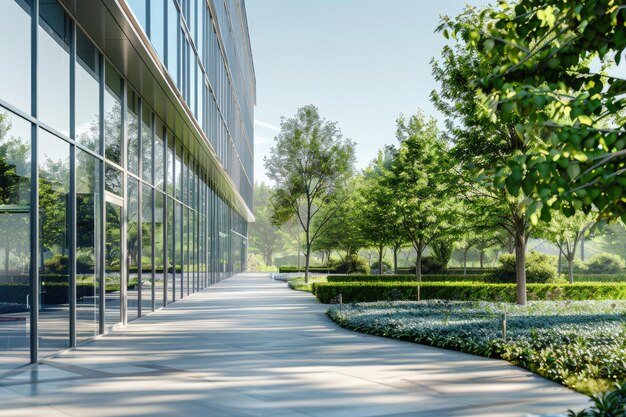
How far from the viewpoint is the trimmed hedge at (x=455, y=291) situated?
24.0 m

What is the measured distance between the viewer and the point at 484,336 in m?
12.4

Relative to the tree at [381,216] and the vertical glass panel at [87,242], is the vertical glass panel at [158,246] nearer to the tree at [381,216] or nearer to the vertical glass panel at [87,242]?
the vertical glass panel at [87,242]

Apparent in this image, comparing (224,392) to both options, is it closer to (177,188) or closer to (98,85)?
(98,85)

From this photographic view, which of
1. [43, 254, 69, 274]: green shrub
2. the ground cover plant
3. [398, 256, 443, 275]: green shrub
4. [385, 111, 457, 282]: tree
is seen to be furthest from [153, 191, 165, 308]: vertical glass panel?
[398, 256, 443, 275]: green shrub

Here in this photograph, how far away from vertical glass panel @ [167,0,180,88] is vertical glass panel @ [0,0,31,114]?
7266mm

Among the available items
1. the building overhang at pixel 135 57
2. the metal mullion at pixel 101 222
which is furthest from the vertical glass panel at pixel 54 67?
the metal mullion at pixel 101 222

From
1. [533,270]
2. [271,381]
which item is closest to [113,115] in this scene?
[271,381]

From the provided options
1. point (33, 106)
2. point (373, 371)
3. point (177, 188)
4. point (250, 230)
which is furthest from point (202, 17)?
point (250, 230)

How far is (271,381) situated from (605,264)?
6152cm

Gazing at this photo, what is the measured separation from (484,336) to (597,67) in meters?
15.8

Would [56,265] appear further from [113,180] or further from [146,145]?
[146,145]

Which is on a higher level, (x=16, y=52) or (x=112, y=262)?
(x=16, y=52)

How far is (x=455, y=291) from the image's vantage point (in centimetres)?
2505

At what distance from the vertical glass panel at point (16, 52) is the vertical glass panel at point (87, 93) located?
2.38 meters
